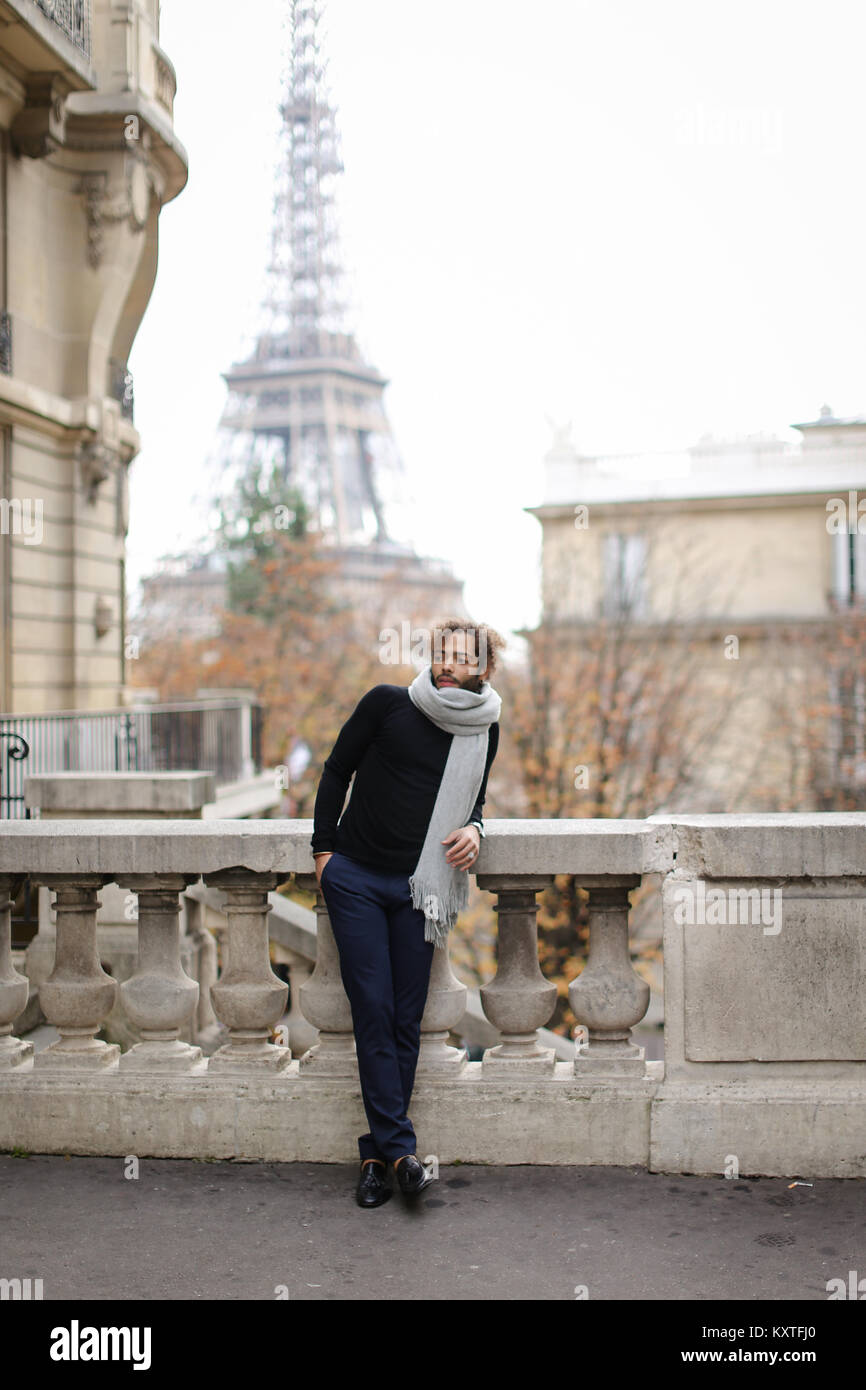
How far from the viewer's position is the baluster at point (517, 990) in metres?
4.46

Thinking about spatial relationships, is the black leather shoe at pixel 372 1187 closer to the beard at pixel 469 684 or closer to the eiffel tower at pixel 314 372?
the beard at pixel 469 684

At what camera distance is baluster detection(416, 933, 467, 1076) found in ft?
14.7

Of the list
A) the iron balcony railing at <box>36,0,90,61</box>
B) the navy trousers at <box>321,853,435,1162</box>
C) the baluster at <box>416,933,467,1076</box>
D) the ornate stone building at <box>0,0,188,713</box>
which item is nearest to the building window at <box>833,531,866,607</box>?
the ornate stone building at <box>0,0,188,713</box>

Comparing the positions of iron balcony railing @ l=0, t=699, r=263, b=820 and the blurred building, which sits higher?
the blurred building

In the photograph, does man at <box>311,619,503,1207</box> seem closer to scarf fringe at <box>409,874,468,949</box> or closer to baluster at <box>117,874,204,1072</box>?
scarf fringe at <box>409,874,468,949</box>

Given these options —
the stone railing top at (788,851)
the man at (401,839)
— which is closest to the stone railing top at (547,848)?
the stone railing top at (788,851)

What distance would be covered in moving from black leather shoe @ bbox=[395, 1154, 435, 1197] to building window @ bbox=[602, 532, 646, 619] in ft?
76.4

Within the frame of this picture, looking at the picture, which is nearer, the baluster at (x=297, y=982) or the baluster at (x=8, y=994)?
the baluster at (x=8, y=994)

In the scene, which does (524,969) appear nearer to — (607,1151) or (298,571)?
(607,1151)

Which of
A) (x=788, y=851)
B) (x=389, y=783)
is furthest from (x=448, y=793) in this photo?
(x=788, y=851)

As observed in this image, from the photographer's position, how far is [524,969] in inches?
178

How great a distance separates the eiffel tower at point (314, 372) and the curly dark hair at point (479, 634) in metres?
46.7
